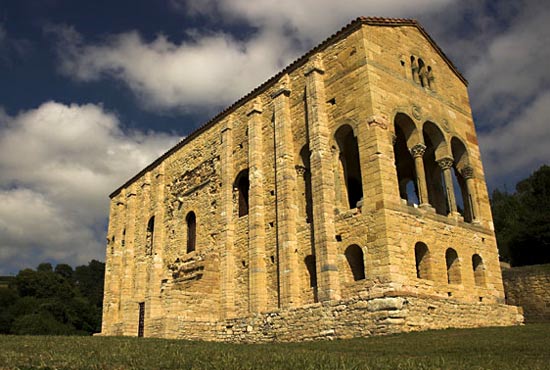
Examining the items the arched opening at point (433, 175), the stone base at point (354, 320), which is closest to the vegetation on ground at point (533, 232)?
the arched opening at point (433, 175)

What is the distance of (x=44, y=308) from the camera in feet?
155

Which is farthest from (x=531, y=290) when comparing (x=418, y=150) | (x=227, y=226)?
(x=227, y=226)

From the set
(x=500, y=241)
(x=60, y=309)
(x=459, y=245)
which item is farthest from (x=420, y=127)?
(x=60, y=309)

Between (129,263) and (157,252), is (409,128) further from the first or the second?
(129,263)

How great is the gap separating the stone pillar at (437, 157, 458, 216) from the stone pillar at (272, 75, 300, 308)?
544cm

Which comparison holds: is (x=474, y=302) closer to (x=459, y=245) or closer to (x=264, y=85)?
(x=459, y=245)

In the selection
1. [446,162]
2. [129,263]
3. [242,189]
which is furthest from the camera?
[129,263]

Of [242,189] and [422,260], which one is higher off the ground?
[242,189]

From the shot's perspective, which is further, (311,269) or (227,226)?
(227,226)

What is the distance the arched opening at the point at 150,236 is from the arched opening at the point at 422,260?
15.5 meters

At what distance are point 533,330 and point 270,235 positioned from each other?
964cm

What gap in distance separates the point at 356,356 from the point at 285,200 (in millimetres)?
9476

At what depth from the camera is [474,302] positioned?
1681 cm

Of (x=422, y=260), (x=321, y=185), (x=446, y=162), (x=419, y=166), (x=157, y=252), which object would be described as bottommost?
(x=422, y=260)
